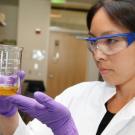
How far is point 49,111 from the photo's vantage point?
3.45ft

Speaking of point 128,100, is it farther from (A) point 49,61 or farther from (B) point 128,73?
(A) point 49,61

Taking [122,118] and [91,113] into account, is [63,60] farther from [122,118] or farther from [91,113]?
[122,118]

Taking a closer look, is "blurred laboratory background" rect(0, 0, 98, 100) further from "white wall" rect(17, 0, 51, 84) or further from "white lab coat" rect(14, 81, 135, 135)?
"white lab coat" rect(14, 81, 135, 135)

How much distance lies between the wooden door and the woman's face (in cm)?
559

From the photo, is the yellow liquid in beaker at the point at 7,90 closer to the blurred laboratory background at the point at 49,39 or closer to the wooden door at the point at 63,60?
the blurred laboratory background at the point at 49,39

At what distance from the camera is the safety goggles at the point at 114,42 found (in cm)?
119

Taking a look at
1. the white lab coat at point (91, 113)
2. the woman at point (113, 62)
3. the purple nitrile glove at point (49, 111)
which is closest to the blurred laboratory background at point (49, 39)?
the white lab coat at point (91, 113)

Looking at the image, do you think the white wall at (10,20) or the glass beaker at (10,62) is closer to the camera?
the glass beaker at (10,62)

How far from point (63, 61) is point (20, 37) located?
1.38 meters

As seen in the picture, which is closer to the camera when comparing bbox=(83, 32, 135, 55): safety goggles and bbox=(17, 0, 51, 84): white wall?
bbox=(83, 32, 135, 55): safety goggles

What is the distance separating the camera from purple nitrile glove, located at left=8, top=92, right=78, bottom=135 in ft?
3.36

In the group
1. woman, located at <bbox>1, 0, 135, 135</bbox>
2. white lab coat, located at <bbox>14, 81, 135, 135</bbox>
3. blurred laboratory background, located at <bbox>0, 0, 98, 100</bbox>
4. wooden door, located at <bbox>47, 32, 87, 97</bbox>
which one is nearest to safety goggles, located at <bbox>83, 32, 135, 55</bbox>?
woman, located at <bbox>1, 0, 135, 135</bbox>

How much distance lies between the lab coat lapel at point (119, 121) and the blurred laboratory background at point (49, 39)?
162 inches

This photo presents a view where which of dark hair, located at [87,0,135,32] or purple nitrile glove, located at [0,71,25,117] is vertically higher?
dark hair, located at [87,0,135,32]
